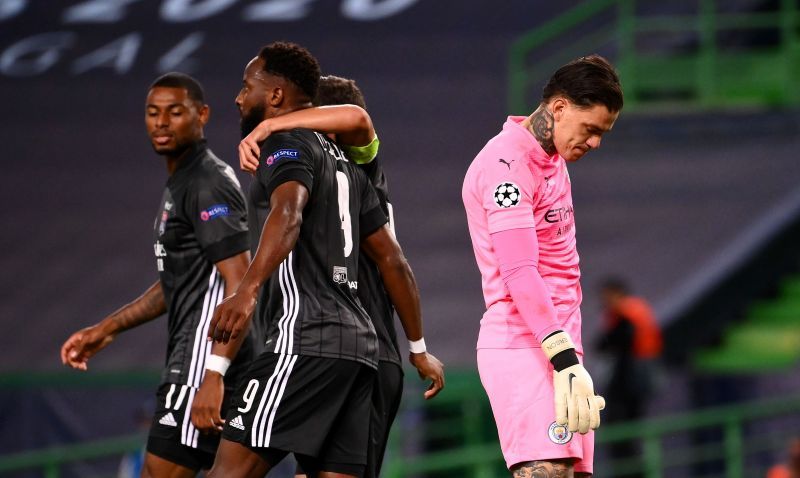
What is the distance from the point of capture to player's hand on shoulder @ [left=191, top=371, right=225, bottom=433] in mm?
4254

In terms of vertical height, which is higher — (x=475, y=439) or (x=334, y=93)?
(x=334, y=93)

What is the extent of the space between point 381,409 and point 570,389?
0.85 meters

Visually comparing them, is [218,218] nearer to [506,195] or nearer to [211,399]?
[211,399]

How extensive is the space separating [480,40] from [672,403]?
4.33 metres

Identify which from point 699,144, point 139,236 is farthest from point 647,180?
point 139,236

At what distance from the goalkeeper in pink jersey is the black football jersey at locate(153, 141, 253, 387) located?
104cm

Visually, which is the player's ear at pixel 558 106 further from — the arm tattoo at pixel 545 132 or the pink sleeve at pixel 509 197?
the pink sleeve at pixel 509 197

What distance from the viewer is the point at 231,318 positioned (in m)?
3.83

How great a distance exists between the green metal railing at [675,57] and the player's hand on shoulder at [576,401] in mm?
10080

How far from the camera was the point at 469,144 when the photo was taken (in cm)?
1396

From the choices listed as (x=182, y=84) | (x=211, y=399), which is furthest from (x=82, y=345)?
(x=211, y=399)

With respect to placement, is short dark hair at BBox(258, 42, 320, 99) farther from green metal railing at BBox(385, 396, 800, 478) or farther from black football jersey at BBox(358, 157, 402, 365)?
green metal railing at BBox(385, 396, 800, 478)

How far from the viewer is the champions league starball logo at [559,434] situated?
4.13 meters

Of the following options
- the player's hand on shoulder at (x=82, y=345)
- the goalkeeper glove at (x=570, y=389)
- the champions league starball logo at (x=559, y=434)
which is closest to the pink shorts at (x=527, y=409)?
the champions league starball logo at (x=559, y=434)
